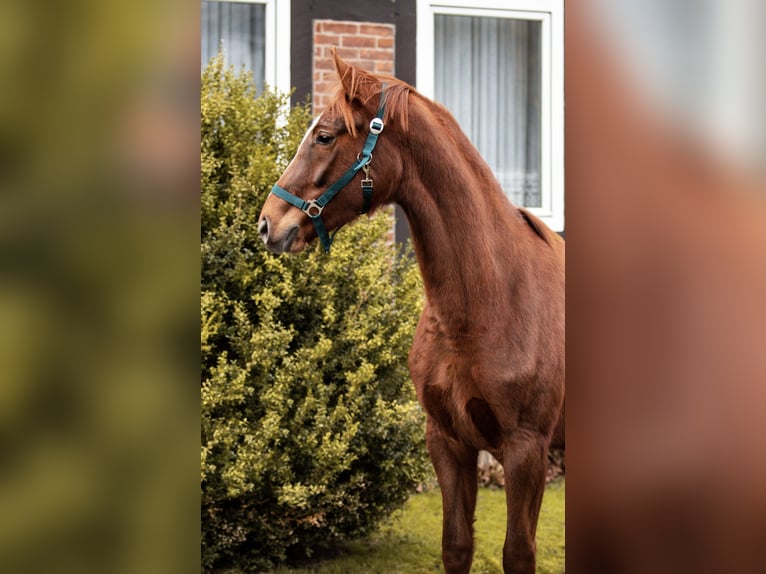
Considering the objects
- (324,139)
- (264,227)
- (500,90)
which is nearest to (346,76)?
(324,139)

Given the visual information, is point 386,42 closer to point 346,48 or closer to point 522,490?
point 346,48

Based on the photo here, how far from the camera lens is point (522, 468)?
8.64 ft

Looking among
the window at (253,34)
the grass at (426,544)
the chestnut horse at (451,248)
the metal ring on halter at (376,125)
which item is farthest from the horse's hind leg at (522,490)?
the window at (253,34)

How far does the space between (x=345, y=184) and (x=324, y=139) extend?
147 mm

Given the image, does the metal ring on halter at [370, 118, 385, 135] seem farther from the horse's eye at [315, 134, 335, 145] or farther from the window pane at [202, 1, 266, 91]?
the window pane at [202, 1, 266, 91]

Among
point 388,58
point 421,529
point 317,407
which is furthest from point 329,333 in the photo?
point 388,58

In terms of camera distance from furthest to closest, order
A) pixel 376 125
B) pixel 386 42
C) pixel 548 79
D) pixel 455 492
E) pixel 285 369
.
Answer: pixel 548 79
pixel 386 42
pixel 285 369
pixel 455 492
pixel 376 125

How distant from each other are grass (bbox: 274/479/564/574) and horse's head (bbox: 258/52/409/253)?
6.13ft

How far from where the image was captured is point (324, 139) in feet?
8.47

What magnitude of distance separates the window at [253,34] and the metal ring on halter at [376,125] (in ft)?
8.37

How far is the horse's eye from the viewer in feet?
8.45

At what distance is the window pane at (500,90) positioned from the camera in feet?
18.0

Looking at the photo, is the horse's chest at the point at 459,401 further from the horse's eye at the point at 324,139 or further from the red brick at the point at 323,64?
the red brick at the point at 323,64
